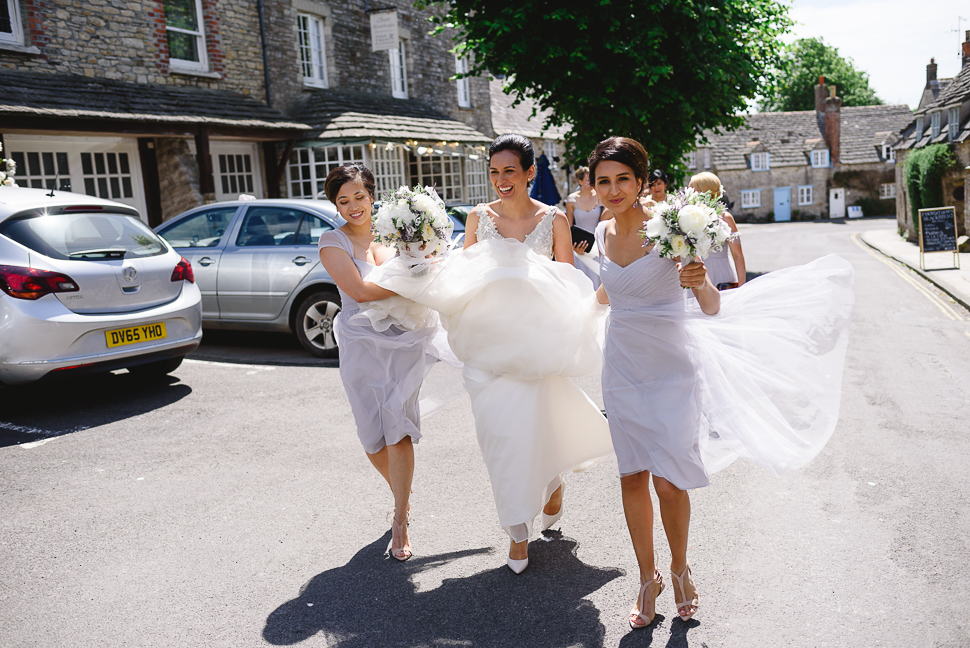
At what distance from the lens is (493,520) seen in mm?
4258

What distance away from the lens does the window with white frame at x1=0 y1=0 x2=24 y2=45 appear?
12234 millimetres

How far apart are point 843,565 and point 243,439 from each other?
4.20 meters

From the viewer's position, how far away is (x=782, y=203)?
51.0m

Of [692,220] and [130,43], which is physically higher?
[130,43]

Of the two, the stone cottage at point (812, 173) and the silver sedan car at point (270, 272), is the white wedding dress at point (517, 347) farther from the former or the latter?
the stone cottage at point (812, 173)

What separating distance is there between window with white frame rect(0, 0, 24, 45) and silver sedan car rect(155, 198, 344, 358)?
6.37 metres

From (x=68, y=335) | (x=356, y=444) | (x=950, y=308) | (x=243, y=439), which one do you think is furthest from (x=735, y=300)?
(x=950, y=308)

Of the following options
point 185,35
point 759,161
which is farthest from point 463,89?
point 759,161

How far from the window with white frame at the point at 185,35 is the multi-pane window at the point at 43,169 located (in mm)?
3181

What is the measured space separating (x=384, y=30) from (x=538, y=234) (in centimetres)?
1775

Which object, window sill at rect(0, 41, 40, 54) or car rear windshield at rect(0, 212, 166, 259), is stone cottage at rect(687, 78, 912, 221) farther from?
car rear windshield at rect(0, 212, 166, 259)

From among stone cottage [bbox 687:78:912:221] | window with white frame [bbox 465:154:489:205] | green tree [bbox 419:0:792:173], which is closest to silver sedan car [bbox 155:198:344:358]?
green tree [bbox 419:0:792:173]

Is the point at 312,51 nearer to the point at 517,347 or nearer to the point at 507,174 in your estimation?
the point at 507,174

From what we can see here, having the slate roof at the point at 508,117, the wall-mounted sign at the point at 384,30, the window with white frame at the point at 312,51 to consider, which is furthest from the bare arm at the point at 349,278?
the slate roof at the point at 508,117
